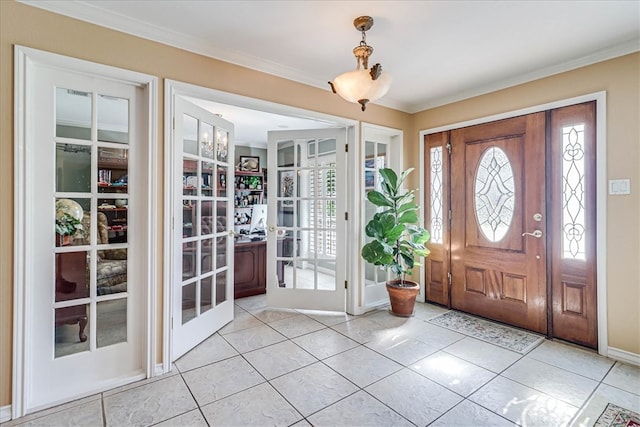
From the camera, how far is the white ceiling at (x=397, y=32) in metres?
1.92

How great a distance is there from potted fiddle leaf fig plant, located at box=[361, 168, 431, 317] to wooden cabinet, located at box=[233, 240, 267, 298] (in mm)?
1586

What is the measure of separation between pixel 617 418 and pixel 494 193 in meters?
1.99

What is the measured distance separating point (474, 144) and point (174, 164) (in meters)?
2.99

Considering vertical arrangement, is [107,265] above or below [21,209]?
below

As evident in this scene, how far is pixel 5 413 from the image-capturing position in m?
1.72

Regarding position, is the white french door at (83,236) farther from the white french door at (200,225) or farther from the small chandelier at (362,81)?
the small chandelier at (362,81)

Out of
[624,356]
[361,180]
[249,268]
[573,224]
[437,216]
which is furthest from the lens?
[249,268]

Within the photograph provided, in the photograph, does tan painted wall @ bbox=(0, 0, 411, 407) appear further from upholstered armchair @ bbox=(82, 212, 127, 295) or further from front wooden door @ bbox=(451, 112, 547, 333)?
front wooden door @ bbox=(451, 112, 547, 333)

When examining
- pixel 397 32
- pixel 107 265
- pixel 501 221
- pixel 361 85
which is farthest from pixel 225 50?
pixel 501 221

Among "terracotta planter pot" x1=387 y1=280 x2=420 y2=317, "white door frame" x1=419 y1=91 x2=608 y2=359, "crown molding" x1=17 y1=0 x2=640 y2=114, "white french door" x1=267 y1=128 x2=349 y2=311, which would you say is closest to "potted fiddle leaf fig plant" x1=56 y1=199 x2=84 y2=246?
"crown molding" x1=17 y1=0 x2=640 y2=114

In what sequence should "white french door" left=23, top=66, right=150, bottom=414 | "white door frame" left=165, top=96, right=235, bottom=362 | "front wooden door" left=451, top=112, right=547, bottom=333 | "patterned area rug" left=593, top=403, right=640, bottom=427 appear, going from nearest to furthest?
"patterned area rug" left=593, top=403, right=640, bottom=427 → "white french door" left=23, top=66, right=150, bottom=414 → "white door frame" left=165, top=96, right=235, bottom=362 → "front wooden door" left=451, top=112, right=547, bottom=333

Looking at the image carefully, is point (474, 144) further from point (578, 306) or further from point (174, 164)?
point (174, 164)

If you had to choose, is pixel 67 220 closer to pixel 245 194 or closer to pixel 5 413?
pixel 5 413

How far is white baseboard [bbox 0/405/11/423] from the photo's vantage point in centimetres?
171
